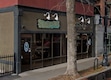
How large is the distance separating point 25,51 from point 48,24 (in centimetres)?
302

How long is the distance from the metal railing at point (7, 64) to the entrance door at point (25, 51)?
33.7 inches

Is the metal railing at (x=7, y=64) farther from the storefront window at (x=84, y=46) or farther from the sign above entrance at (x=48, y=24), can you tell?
→ the storefront window at (x=84, y=46)

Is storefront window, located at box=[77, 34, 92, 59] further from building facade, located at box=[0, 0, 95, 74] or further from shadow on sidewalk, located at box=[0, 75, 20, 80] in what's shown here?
shadow on sidewalk, located at box=[0, 75, 20, 80]

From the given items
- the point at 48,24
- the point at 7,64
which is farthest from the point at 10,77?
the point at 48,24

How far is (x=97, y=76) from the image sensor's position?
15.3 m

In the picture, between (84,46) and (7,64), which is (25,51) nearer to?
(7,64)

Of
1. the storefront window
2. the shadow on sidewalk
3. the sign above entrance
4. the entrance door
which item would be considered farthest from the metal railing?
the storefront window

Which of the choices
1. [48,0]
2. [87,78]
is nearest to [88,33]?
[48,0]

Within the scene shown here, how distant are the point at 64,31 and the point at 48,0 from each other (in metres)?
3.28

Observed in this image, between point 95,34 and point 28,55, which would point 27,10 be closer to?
point 28,55

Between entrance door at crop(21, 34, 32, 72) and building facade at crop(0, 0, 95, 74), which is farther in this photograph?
entrance door at crop(21, 34, 32, 72)

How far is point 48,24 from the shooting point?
18.7 meters

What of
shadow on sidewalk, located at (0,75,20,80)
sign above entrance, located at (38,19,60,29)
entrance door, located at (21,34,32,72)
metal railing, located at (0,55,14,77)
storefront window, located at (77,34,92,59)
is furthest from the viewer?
storefront window, located at (77,34,92,59)

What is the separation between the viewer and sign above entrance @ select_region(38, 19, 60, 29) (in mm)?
17903
